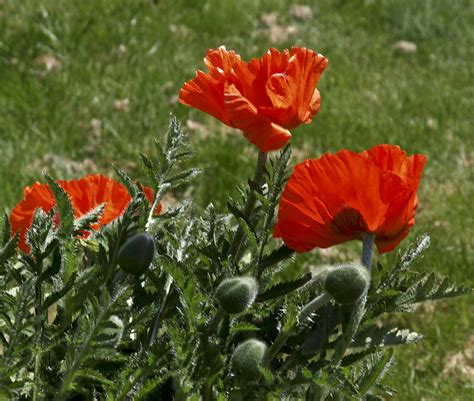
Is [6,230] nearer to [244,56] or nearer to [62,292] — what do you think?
[62,292]

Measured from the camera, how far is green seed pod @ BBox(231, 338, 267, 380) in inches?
57.4

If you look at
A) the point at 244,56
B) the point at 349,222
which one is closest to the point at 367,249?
the point at 349,222

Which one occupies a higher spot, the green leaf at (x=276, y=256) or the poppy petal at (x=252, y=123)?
the poppy petal at (x=252, y=123)

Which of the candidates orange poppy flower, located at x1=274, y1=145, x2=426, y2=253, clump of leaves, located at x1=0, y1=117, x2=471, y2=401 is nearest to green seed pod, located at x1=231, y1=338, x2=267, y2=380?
clump of leaves, located at x1=0, y1=117, x2=471, y2=401

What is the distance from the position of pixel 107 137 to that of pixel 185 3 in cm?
143

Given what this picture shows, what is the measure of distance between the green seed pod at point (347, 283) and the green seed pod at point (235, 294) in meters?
0.12

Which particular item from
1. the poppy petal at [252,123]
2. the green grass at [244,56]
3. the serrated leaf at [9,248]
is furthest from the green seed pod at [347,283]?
the green grass at [244,56]

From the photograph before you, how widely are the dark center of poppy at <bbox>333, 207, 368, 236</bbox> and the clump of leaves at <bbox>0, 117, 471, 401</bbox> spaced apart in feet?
0.30

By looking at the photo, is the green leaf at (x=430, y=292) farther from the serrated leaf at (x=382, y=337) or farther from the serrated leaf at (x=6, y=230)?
the serrated leaf at (x=6, y=230)

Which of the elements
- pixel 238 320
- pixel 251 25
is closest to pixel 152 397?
pixel 238 320

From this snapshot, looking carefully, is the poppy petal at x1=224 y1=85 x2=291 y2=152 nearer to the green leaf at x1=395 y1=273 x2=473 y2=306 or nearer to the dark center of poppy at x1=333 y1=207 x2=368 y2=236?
the dark center of poppy at x1=333 y1=207 x2=368 y2=236

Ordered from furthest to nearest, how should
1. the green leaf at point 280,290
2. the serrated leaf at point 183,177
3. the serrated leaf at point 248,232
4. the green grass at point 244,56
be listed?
the green grass at point 244,56 < the serrated leaf at point 183,177 < the green leaf at point 280,290 < the serrated leaf at point 248,232

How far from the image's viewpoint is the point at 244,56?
4.97 meters

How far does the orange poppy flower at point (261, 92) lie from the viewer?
164 cm
